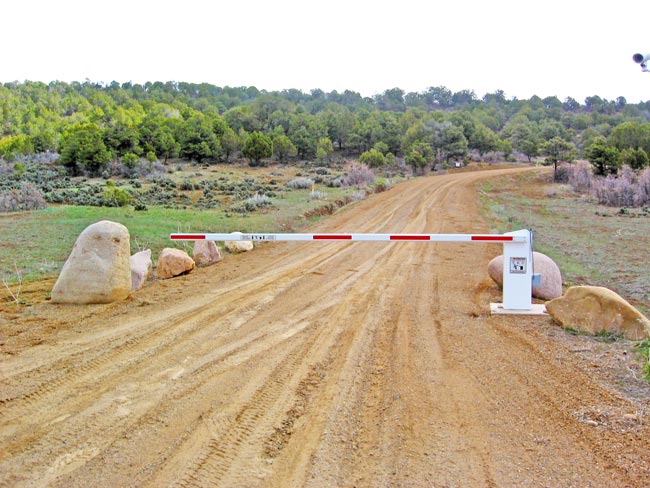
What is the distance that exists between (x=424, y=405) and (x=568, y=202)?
28754 millimetres

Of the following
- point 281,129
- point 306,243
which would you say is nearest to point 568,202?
point 306,243

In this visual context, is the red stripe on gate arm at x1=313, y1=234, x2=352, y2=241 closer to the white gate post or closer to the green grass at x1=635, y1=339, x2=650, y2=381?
the white gate post

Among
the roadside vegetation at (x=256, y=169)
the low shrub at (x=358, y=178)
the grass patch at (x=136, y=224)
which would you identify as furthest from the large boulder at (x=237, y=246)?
the low shrub at (x=358, y=178)

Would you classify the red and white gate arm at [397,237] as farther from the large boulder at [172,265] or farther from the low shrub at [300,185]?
the low shrub at [300,185]

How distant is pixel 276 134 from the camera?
6372 centimetres

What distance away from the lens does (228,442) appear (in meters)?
4.52

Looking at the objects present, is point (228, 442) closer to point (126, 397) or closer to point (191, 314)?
point (126, 397)

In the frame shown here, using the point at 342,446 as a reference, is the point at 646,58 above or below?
above

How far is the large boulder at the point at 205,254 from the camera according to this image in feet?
41.8

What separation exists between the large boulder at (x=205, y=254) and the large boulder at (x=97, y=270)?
3231 millimetres

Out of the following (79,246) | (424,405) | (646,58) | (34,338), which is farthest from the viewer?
(79,246)

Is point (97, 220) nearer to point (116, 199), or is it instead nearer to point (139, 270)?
point (116, 199)

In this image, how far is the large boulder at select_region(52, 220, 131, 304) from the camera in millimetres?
9023

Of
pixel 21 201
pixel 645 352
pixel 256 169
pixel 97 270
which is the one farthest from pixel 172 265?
pixel 256 169
